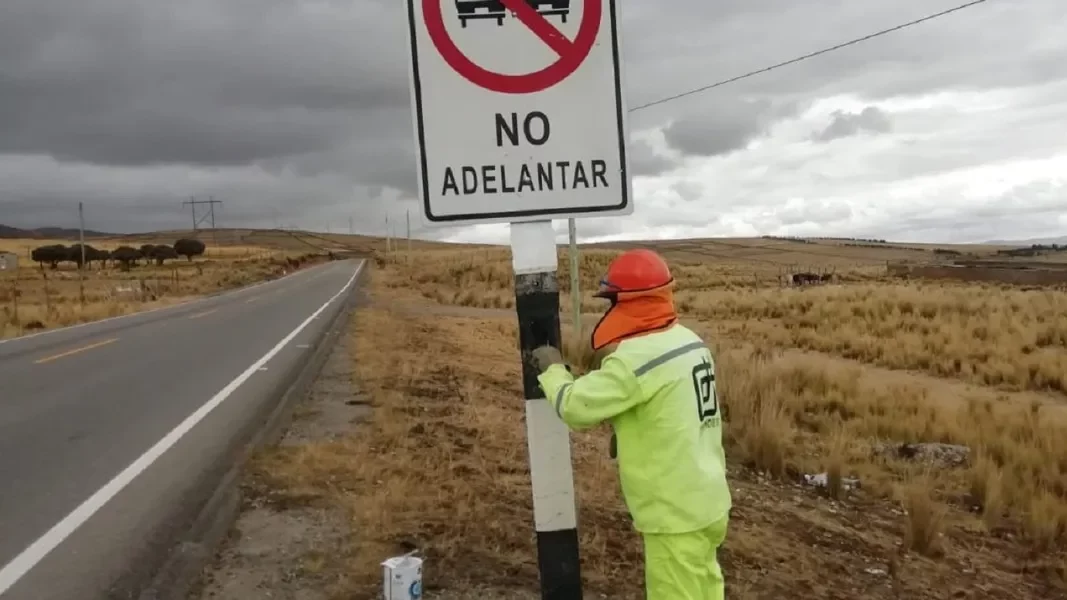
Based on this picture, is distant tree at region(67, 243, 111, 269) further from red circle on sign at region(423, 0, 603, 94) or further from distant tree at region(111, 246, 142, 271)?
red circle on sign at region(423, 0, 603, 94)

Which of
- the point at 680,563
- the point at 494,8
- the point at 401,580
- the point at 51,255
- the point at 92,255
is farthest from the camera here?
the point at 92,255

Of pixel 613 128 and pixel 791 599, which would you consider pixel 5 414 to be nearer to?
pixel 791 599

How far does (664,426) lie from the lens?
276 cm

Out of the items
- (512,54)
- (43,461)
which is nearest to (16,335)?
(43,461)

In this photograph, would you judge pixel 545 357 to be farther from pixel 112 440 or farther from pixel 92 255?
pixel 92 255

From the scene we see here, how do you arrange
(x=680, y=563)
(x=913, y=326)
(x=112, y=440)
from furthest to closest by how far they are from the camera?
(x=913, y=326) → (x=112, y=440) → (x=680, y=563)

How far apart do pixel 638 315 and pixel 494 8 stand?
0.99 m

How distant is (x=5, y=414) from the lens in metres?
9.28

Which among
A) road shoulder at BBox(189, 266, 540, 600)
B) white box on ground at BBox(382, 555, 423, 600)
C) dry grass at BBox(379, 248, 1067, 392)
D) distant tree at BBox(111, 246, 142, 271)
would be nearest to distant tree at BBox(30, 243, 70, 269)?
distant tree at BBox(111, 246, 142, 271)

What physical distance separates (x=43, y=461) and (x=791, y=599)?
5.86m

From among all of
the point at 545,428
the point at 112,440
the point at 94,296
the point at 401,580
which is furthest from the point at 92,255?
the point at 545,428

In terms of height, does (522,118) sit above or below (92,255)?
below

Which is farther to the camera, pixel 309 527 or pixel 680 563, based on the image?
pixel 309 527

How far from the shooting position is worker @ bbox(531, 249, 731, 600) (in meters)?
2.70
